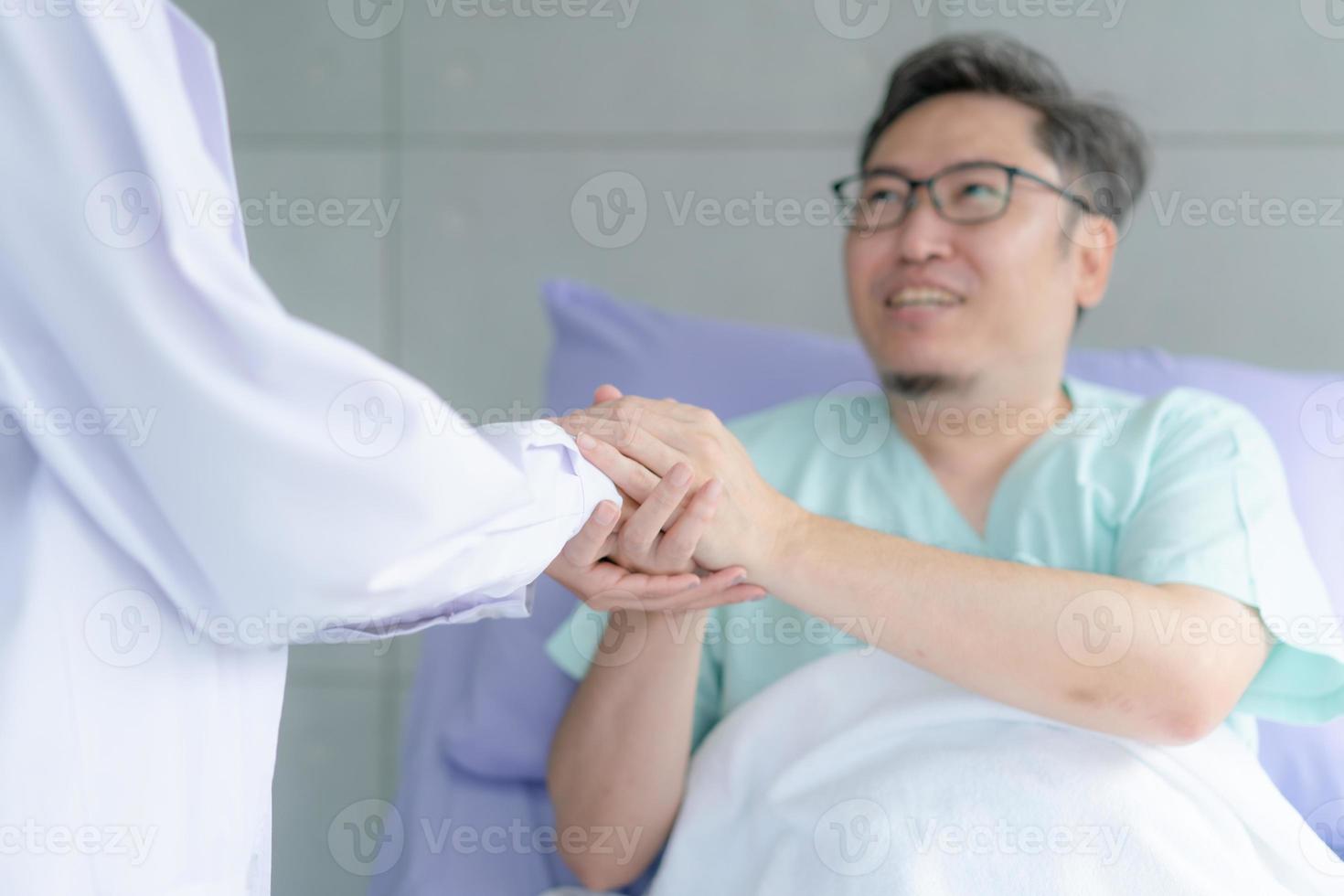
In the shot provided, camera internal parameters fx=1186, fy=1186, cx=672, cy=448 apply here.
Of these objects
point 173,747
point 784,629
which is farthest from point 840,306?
point 173,747

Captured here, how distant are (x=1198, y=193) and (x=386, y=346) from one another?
4.34 ft

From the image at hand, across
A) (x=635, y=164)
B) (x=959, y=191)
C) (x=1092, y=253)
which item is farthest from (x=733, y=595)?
(x=635, y=164)

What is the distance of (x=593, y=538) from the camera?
0.86 m

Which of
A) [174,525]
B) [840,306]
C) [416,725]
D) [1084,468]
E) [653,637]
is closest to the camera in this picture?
[174,525]

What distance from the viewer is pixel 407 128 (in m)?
1.97

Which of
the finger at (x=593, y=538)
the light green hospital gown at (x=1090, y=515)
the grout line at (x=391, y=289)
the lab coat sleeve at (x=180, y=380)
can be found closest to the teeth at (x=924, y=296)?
the light green hospital gown at (x=1090, y=515)

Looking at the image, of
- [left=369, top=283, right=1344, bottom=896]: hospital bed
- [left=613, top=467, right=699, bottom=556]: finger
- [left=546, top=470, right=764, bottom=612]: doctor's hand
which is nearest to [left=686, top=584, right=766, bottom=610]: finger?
[left=546, top=470, right=764, bottom=612]: doctor's hand

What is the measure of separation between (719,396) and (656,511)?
637mm

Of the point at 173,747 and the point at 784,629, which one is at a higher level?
the point at 173,747

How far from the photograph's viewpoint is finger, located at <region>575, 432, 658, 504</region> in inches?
33.8

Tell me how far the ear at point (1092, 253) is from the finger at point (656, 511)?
2.14 feet

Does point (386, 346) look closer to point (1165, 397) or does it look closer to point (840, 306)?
point (840, 306)

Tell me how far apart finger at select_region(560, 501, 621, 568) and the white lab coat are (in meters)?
0.22

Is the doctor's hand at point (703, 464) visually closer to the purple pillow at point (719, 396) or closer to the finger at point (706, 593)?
the finger at point (706, 593)
